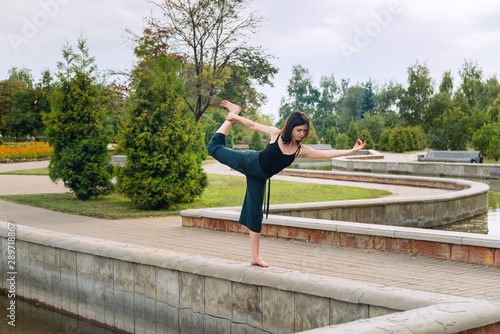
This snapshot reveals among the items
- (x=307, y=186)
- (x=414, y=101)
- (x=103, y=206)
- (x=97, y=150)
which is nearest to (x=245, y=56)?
(x=307, y=186)

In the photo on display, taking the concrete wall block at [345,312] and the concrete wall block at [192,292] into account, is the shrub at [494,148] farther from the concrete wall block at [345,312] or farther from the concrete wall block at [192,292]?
the concrete wall block at [345,312]

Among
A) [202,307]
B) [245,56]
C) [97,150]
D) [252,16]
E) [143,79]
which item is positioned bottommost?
[202,307]

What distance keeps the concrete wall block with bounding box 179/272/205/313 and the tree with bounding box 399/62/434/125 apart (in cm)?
6850

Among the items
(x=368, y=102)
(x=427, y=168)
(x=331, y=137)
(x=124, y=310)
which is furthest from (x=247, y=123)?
(x=368, y=102)

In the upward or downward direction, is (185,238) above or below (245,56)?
below

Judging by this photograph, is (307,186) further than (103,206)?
Yes

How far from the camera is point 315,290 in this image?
497cm

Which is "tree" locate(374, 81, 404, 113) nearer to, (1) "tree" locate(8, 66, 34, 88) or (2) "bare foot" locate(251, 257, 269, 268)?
(1) "tree" locate(8, 66, 34, 88)

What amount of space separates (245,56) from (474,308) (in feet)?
56.3

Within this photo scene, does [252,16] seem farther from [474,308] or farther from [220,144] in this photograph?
[474,308]

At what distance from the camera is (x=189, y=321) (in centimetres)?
616

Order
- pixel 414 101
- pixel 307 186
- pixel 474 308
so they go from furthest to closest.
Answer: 1. pixel 414 101
2. pixel 307 186
3. pixel 474 308

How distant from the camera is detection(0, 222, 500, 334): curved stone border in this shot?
165 inches

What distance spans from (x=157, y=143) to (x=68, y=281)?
5393mm
